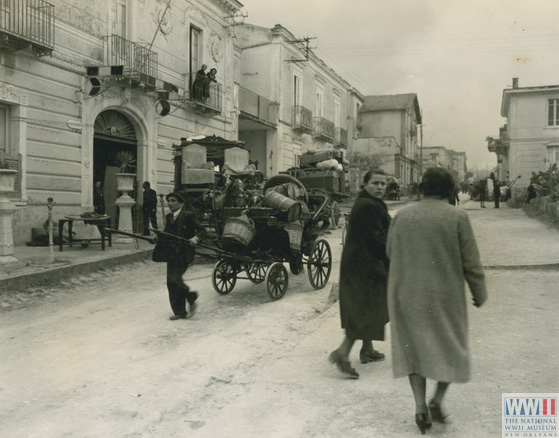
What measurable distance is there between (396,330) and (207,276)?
649 cm

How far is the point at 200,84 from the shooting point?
18.4 meters

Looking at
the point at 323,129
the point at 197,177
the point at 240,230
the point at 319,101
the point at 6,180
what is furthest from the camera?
the point at 319,101

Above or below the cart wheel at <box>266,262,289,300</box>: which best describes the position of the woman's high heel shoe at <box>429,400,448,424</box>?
below

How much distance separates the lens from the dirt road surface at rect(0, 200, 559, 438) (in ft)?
11.9

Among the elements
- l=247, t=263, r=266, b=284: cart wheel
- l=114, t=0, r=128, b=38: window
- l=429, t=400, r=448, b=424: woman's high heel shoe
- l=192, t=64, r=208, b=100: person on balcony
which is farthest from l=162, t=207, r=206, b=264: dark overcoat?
l=192, t=64, r=208, b=100: person on balcony

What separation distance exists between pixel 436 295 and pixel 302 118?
26.7m

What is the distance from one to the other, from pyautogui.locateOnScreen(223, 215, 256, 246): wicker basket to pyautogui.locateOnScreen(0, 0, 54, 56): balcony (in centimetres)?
676

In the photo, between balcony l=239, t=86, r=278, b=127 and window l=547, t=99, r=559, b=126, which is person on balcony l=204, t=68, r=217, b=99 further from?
window l=547, t=99, r=559, b=126

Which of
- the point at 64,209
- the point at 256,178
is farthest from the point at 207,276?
the point at 64,209

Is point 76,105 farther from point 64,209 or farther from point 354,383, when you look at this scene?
point 354,383

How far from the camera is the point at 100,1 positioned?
46.4 ft

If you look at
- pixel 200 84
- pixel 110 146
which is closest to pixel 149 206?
pixel 110 146

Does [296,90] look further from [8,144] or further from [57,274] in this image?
[57,274]

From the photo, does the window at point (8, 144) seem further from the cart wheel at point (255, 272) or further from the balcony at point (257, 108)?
the balcony at point (257, 108)
